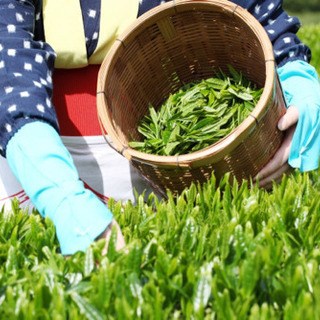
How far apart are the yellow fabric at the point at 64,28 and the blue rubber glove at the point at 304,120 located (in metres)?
0.69

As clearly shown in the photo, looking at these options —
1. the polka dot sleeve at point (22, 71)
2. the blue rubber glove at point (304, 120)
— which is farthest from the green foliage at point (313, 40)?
the polka dot sleeve at point (22, 71)

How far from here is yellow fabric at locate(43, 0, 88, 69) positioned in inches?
75.5

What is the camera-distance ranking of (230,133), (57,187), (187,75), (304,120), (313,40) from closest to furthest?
(57,187)
(230,133)
(304,120)
(187,75)
(313,40)

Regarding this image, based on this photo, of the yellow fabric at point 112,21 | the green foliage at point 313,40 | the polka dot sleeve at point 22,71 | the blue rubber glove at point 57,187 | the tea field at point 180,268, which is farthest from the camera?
the green foliage at point 313,40

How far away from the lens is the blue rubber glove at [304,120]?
1869mm

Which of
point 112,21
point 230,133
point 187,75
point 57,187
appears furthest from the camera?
point 187,75

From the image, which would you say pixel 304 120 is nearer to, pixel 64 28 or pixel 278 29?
pixel 278 29

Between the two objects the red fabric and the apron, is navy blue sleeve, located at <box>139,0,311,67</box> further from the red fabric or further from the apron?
the red fabric

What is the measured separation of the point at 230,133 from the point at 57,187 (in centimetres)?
49

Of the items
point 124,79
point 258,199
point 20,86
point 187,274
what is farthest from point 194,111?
point 187,274

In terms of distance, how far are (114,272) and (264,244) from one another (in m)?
0.35

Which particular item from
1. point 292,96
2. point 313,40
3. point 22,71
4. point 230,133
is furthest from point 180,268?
point 313,40

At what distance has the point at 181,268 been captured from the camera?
1249mm

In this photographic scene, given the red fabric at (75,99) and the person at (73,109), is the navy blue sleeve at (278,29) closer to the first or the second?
the person at (73,109)
